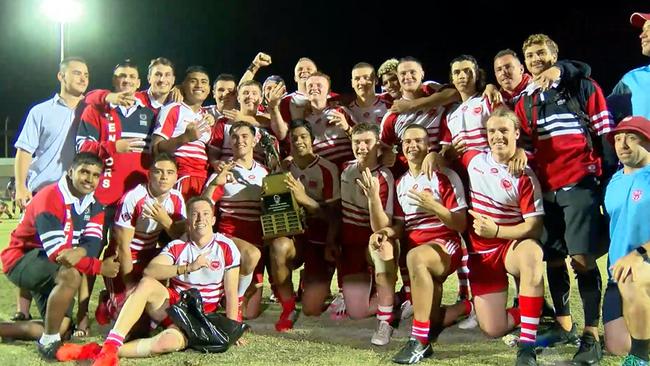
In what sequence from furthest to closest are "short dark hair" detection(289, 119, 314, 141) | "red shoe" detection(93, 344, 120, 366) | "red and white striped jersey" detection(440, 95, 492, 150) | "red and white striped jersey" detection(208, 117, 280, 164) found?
"red and white striped jersey" detection(208, 117, 280, 164) < "short dark hair" detection(289, 119, 314, 141) < "red and white striped jersey" detection(440, 95, 492, 150) < "red shoe" detection(93, 344, 120, 366)

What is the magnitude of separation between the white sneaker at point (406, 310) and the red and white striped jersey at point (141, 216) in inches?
76.0

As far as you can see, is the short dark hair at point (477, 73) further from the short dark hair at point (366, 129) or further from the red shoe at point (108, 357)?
the red shoe at point (108, 357)

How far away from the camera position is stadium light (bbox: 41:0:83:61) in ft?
44.8

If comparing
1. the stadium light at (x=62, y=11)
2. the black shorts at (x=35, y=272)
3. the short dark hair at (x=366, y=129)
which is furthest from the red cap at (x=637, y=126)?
the stadium light at (x=62, y=11)

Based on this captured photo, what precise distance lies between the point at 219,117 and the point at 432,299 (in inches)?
104

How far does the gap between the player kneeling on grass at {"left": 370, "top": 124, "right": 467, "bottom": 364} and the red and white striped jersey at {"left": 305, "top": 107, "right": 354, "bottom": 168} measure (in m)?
1.01

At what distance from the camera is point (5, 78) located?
35.1 metres

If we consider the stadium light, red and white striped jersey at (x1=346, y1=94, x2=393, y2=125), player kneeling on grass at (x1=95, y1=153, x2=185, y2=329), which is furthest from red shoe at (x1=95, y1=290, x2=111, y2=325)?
the stadium light

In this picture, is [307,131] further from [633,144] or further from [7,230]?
[7,230]

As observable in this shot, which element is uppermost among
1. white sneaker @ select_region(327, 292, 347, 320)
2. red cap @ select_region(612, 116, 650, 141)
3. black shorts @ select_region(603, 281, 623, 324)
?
red cap @ select_region(612, 116, 650, 141)

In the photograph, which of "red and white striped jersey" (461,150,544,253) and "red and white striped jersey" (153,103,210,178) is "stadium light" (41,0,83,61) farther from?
"red and white striped jersey" (461,150,544,253)

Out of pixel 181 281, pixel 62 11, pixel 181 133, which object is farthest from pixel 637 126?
pixel 62 11

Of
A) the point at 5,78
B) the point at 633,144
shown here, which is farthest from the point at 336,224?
the point at 5,78

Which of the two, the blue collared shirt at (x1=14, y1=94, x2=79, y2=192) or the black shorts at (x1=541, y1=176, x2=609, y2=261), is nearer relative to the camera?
the black shorts at (x1=541, y1=176, x2=609, y2=261)
